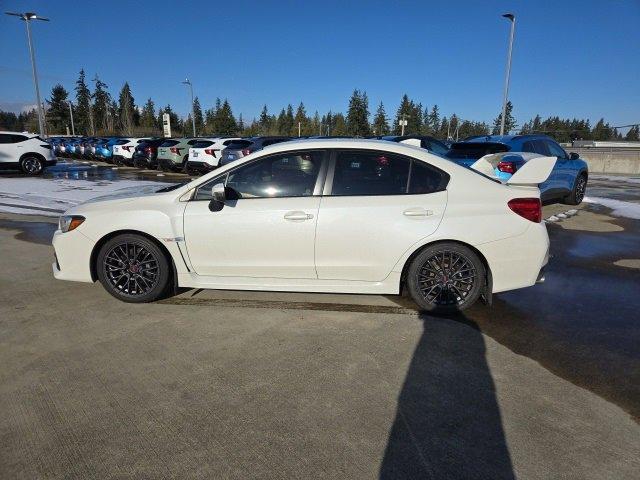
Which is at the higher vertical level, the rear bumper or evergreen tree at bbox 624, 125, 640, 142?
evergreen tree at bbox 624, 125, 640, 142

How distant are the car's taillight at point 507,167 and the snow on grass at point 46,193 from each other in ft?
22.6

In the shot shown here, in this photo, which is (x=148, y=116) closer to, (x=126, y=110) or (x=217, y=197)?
(x=126, y=110)

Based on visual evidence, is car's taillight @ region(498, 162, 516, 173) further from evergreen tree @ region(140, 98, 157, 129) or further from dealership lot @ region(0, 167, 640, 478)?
evergreen tree @ region(140, 98, 157, 129)

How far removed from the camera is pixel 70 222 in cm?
426

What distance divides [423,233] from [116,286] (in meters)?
3.07

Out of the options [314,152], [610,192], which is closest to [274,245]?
[314,152]

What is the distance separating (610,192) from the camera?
14.2m

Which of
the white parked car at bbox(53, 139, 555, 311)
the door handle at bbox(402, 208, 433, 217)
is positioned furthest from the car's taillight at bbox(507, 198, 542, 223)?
the door handle at bbox(402, 208, 433, 217)

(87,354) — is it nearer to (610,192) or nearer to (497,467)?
(497,467)

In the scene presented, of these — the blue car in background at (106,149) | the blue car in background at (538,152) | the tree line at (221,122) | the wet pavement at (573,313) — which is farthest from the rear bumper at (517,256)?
the tree line at (221,122)

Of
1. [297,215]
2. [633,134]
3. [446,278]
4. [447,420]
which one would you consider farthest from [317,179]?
[633,134]

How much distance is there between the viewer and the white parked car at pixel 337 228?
12.7ft

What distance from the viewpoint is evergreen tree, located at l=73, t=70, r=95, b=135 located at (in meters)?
82.6

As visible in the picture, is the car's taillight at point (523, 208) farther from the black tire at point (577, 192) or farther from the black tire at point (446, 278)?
the black tire at point (577, 192)
